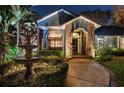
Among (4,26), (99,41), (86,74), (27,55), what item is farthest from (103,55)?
(4,26)

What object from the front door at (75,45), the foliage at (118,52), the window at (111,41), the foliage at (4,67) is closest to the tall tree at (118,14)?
the window at (111,41)

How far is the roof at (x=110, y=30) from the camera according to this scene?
223 inches

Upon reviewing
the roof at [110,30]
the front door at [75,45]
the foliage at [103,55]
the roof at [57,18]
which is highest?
the roof at [57,18]

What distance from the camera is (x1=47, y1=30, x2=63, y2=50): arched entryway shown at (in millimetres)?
5695

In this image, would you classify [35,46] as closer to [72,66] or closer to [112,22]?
[72,66]

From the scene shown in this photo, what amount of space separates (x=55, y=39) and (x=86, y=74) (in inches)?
21.0

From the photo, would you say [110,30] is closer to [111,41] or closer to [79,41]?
[111,41]

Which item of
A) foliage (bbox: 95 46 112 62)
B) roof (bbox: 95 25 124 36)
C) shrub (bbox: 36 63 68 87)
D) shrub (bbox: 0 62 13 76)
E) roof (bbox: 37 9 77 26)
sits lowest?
shrub (bbox: 36 63 68 87)

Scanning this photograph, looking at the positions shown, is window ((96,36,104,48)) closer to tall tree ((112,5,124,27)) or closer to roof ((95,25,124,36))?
roof ((95,25,124,36))

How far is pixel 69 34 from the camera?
226 inches

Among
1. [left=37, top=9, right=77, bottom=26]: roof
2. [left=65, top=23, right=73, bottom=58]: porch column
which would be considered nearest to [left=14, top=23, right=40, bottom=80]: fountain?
[left=37, top=9, right=77, bottom=26]: roof

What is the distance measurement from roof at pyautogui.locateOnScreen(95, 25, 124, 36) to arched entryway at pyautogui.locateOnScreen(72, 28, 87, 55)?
0.55ft

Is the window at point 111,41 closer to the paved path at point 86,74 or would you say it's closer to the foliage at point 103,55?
the foliage at point 103,55

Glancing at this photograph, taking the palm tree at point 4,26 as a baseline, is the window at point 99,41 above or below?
below
